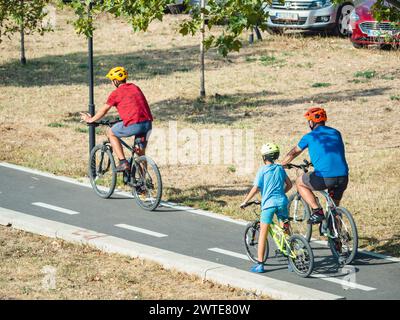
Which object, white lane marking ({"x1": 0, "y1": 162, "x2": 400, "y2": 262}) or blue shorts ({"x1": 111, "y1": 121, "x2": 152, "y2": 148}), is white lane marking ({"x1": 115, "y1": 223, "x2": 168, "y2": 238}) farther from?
blue shorts ({"x1": 111, "y1": 121, "x2": 152, "y2": 148})

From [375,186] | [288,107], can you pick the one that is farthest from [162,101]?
[375,186]

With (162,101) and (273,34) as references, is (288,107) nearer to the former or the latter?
(162,101)

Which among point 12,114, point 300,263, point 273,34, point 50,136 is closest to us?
point 300,263

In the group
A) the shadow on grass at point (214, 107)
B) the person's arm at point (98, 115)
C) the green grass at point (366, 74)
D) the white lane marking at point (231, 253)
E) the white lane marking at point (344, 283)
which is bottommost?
the white lane marking at point (231, 253)

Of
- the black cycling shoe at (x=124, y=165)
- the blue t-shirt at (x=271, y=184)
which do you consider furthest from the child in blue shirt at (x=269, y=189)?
the black cycling shoe at (x=124, y=165)

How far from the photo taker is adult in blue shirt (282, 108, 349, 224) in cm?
1107

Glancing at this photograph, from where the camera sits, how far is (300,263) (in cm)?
1062

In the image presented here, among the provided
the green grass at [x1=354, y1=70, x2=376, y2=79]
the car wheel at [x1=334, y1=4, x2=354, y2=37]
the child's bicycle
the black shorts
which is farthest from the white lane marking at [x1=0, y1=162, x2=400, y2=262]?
the car wheel at [x1=334, y1=4, x2=354, y2=37]

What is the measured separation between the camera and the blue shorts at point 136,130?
13.6 metres

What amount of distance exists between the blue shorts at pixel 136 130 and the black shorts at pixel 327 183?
10.3 feet

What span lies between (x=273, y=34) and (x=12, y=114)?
34.4 feet

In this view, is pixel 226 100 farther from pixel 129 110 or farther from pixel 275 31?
pixel 129 110

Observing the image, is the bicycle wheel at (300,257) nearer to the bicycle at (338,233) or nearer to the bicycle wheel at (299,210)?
the bicycle at (338,233)

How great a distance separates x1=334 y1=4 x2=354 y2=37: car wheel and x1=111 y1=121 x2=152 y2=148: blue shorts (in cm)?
1460
